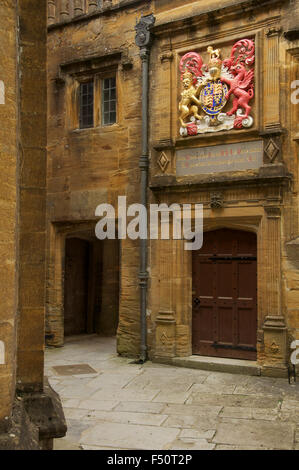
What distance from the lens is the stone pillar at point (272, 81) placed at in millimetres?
7812

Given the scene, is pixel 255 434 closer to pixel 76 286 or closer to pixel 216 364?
pixel 216 364

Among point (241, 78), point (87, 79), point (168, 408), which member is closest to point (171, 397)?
point (168, 408)

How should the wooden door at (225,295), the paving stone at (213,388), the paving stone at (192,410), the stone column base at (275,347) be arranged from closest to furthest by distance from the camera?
the paving stone at (192,410) → the paving stone at (213,388) → the stone column base at (275,347) → the wooden door at (225,295)

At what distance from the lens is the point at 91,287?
41.2 feet

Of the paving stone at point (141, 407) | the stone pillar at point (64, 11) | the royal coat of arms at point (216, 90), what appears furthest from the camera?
the stone pillar at point (64, 11)

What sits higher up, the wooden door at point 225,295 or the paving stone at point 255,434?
the wooden door at point 225,295

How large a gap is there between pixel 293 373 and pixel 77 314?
20.7 feet

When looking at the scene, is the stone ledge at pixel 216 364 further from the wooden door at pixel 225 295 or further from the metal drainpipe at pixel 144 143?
the metal drainpipe at pixel 144 143

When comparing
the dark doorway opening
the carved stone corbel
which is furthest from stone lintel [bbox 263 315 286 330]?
the dark doorway opening

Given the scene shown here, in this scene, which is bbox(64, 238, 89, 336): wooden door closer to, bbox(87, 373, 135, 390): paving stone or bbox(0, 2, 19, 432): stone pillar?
bbox(87, 373, 135, 390): paving stone

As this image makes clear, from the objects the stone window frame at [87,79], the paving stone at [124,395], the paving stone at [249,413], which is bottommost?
the paving stone at [124,395]

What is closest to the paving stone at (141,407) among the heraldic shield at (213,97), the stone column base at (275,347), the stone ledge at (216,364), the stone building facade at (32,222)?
the stone ledge at (216,364)

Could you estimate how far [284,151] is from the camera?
777 centimetres
